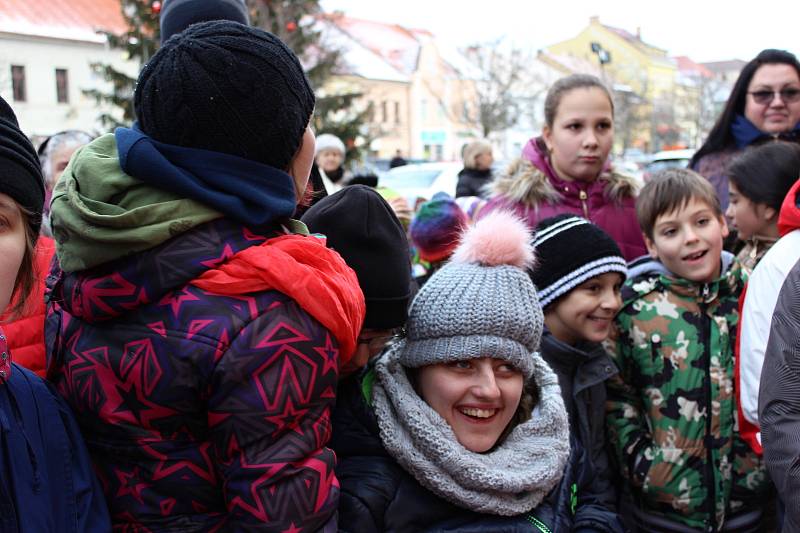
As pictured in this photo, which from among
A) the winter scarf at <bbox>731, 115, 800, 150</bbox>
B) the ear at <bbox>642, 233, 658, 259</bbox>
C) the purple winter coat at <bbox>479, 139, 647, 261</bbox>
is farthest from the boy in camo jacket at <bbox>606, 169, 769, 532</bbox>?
the winter scarf at <bbox>731, 115, 800, 150</bbox>

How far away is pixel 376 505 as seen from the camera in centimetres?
190

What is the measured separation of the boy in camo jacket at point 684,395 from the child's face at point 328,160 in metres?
5.51

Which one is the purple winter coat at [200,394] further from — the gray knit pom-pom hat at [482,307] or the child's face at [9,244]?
the gray knit pom-pom hat at [482,307]

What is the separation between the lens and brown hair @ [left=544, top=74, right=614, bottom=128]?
12.6 feet

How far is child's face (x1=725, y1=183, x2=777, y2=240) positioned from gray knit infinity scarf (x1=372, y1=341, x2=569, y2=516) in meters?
1.92

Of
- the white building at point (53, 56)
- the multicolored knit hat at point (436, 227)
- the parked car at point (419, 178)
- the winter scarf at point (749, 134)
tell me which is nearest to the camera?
the multicolored knit hat at point (436, 227)

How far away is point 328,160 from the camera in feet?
27.2

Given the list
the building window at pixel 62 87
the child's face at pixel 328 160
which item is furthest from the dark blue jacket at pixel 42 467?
the building window at pixel 62 87

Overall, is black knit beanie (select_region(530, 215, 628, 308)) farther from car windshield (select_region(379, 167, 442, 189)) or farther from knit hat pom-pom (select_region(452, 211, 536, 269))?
car windshield (select_region(379, 167, 442, 189))

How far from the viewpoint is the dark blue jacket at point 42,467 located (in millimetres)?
1395

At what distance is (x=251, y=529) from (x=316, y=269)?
1.71 feet

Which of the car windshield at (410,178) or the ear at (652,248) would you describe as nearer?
the ear at (652,248)

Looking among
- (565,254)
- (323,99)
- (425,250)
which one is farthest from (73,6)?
(565,254)

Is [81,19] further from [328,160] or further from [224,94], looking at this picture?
[224,94]
